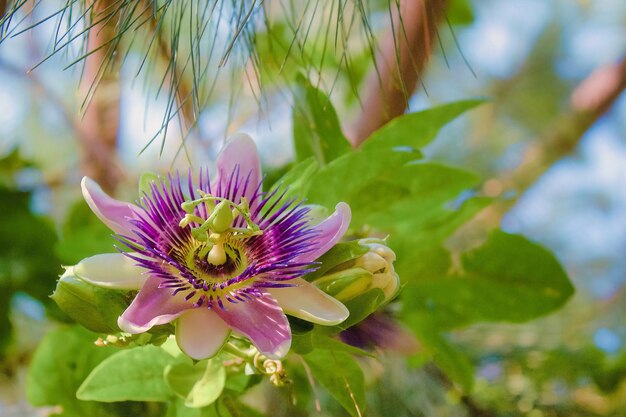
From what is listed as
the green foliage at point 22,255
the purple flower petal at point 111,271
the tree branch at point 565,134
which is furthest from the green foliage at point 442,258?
the tree branch at point 565,134

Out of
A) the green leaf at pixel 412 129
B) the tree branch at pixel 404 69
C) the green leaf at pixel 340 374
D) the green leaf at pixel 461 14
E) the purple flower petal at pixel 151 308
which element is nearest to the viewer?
the purple flower petal at pixel 151 308

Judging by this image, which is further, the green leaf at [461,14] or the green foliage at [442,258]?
the green leaf at [461,14]

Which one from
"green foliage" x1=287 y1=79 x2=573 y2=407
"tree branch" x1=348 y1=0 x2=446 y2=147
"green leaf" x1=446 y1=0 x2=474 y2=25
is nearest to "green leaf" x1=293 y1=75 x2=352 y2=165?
"green foliage" x1=287 y1=79 x2=573 y2=407

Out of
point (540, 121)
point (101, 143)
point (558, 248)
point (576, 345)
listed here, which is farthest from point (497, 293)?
point (540, 121)

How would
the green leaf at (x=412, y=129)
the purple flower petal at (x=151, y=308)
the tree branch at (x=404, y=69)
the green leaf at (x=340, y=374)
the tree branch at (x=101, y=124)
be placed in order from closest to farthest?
the purple flower petal at (x=151, y=308), the green leaf at (x=340, y=374), the green leaf at (x=412, y=129), the tree branch at (x=404, y=69), the tree branch at (x=101, y=124)

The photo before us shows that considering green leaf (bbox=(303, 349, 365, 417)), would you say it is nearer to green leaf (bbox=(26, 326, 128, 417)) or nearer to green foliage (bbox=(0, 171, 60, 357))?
green leaf (bbox=(26, 326, 128, 417))

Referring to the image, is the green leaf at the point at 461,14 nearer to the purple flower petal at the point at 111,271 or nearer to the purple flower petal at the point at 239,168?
the purple flower petal at the point at 239,168

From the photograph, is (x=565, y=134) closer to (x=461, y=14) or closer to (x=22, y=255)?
(x=461, y=14)
